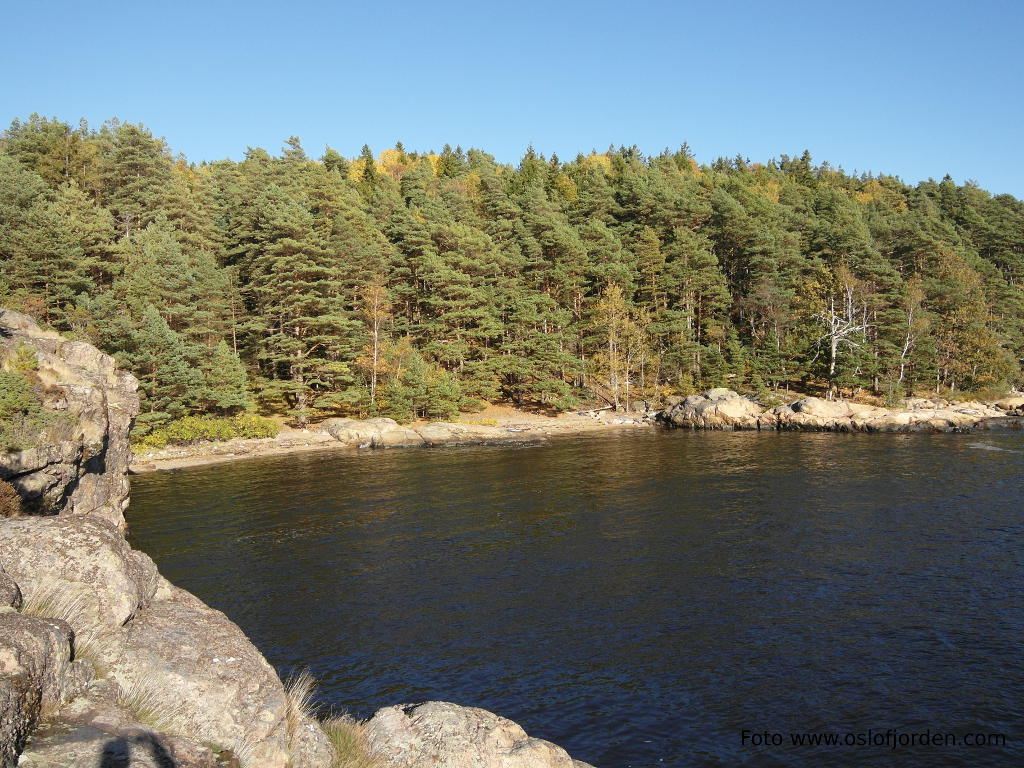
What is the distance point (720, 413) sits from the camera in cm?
5778

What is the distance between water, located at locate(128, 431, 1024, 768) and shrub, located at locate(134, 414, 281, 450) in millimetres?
10786

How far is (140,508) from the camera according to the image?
100 feet

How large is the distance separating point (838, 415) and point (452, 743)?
5342 cm

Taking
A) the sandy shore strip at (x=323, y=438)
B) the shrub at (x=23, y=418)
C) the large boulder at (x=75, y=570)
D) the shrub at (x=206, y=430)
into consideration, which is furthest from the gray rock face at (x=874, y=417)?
the large boulder at (x=75, y=570)

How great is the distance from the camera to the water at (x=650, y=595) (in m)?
12.5

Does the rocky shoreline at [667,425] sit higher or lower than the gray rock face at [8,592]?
lower

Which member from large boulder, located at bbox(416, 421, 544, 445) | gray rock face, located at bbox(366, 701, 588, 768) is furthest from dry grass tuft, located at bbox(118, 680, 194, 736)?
large boulder, located at bbox(416, 421, 544, 445)

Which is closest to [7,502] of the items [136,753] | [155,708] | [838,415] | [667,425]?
[155,708]

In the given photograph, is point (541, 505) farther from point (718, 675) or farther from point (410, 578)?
point (718, 675)

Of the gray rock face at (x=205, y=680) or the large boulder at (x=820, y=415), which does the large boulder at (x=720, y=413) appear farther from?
the gray rock face at (x=205, y=680)

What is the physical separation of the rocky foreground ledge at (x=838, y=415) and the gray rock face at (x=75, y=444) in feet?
147

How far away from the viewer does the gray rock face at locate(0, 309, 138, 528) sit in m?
18.1

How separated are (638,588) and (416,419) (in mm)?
39174

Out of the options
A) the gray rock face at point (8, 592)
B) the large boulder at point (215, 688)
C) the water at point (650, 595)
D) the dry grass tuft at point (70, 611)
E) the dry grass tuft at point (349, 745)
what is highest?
the gray rock face at point (8, 592)
